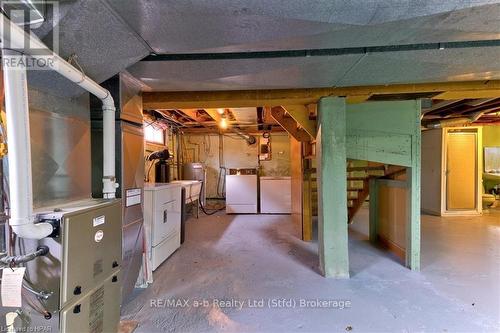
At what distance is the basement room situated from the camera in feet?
3.64

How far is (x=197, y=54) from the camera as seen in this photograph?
1.65 m

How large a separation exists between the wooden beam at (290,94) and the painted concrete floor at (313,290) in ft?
5.96

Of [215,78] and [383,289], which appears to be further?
[383,289]

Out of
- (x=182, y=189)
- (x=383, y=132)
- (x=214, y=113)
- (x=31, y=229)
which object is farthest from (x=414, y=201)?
(x=214, y=113)

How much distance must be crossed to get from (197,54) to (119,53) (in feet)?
1.57

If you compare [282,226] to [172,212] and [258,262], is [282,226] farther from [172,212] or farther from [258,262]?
[172,212]

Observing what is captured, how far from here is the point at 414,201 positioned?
102 inches

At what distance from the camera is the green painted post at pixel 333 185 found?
2418 millimetres

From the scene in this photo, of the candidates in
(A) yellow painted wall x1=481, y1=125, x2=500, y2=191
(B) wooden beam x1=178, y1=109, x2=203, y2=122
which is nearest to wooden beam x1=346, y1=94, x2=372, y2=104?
(B) wooden beam x1=178, y1=109, x2=203, y2=122

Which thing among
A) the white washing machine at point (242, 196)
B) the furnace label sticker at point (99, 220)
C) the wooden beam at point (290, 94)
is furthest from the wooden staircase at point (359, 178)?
the furnace label sticker at point (99, 220)

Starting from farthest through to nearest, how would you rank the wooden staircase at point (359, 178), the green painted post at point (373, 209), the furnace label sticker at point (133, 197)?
the green painted post at point (373, 209) < the wooden staircase at point (359, 178) < the furnace label sticker at point (133, 197)

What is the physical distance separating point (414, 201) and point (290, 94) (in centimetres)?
175

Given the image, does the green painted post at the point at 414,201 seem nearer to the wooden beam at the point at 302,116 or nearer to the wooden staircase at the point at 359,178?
the wooden staircase at the point at 359,178

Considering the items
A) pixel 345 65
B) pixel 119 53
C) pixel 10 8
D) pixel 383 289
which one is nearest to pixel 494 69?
pixel 345 65
